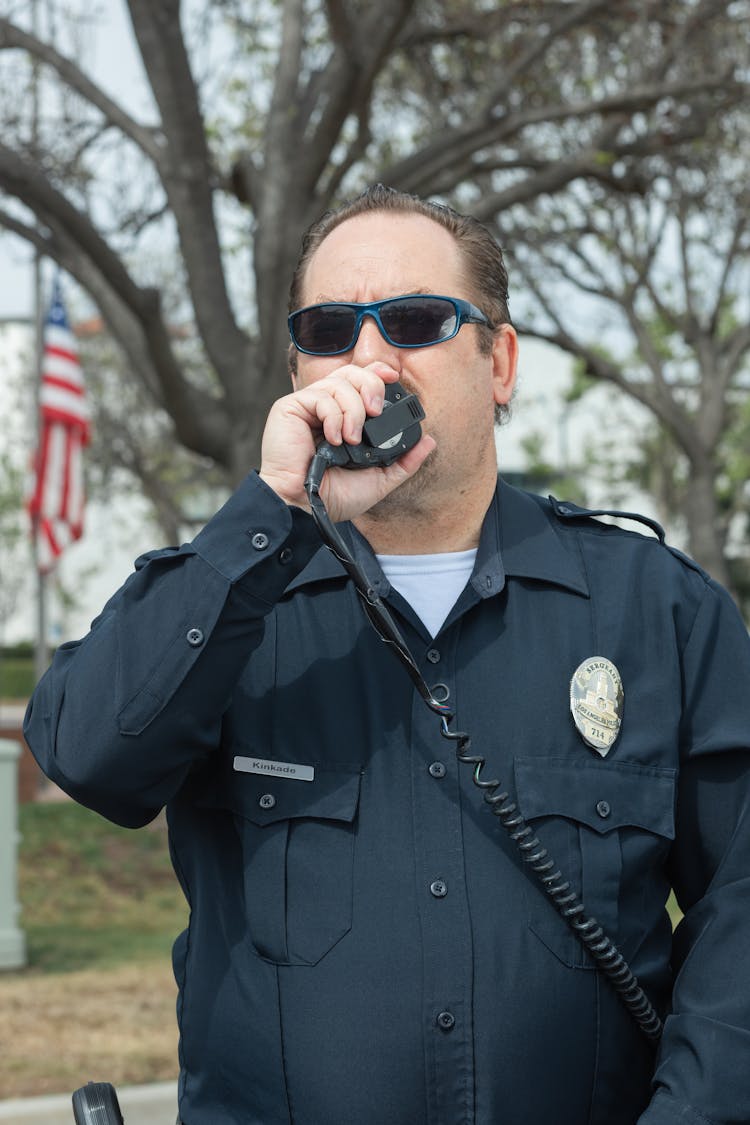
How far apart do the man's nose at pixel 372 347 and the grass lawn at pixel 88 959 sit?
4276 millimetres

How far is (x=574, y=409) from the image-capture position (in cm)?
4181

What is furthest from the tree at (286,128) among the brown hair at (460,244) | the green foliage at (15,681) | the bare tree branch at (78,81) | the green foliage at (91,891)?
the green foliage at (15,681)

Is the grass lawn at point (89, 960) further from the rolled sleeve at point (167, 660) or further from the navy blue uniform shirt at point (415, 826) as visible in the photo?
the rolled sleeve at point (167, 660)

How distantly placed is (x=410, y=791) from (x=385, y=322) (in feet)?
2.68

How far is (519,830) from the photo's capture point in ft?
7.38

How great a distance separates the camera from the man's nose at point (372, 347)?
2.51m

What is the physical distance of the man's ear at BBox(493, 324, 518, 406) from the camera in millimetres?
2846

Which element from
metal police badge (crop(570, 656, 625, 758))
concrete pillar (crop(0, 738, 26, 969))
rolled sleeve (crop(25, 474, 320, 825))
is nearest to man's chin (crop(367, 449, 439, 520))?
rolled sleeve (crop(25, 474, 320, 825))

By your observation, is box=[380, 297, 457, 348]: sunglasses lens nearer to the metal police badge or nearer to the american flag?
the metal police badge

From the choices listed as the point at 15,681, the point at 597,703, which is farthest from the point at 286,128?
the point at 15,681

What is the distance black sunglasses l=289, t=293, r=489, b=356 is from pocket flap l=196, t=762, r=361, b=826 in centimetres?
76

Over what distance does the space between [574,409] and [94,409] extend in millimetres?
20444

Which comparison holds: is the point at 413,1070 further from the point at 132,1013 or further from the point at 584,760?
the point at 132,1013

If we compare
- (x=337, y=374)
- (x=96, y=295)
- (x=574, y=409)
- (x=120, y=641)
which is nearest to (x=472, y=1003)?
(x=120, y=641)
